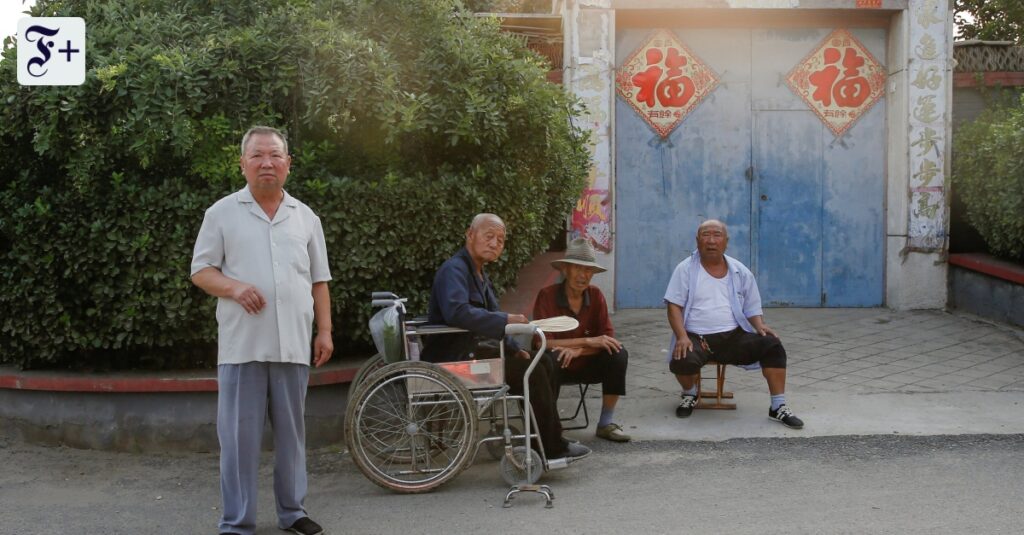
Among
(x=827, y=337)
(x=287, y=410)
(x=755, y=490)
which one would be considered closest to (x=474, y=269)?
(x=287, y=410)

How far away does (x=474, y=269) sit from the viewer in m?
5.30

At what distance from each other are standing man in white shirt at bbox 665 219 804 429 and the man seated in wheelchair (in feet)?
4.31

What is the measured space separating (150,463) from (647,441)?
9.65 ft

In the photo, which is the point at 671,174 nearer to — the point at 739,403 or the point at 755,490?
the point at 739,403

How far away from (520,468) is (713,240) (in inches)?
90.2

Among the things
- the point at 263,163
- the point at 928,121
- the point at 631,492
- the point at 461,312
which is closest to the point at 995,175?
the point at 928,121

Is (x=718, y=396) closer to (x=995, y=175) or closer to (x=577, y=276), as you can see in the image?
(x=577, y=276)

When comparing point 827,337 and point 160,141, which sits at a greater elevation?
point 160,141

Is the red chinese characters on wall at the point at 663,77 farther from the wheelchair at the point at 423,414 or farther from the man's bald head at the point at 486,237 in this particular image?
the wheelchair at the point at 423,414

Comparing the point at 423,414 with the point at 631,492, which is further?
the point at 423,414

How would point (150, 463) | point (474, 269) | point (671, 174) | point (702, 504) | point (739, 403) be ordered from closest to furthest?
point (702, 504) < point (474, 269) < point (150, 463) < point (739, 403) < point (671, 174)

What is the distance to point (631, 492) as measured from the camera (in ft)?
16.3

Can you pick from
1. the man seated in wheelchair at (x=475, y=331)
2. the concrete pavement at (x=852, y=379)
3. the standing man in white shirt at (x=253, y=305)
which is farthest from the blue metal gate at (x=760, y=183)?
the standing man in white shirt at (x=253, y=305)

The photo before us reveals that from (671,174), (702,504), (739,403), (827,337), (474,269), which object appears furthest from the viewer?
(671,174)
